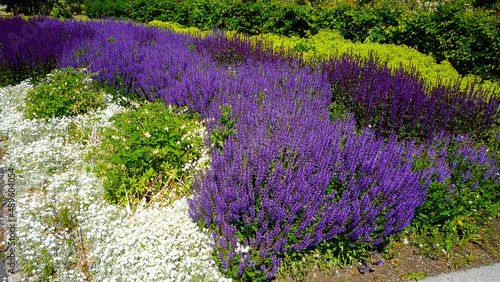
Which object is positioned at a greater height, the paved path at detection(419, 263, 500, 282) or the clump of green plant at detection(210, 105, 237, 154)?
the clump of green plant at detection(210, 105, 237, 154)

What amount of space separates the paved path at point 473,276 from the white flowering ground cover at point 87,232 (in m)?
2.08

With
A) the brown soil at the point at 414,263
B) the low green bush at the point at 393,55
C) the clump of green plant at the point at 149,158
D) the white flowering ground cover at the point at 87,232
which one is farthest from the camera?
the low green bush at the point at 393,55

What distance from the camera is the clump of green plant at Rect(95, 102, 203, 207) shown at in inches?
133

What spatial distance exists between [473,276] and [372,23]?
26.3ft

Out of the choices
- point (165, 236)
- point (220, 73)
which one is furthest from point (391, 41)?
point (165, 236)

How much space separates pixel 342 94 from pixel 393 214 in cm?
255

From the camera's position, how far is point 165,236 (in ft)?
9.27

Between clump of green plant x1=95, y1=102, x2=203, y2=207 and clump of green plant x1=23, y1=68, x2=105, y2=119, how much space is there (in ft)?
5.35

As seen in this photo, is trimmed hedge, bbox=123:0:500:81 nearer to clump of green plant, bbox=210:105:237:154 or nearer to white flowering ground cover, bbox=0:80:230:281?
clump of green plant, bbox=210:105:237:154

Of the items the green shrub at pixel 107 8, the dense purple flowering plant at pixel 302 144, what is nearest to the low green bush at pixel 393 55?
the dense purple flowering plant at pixel 302 144

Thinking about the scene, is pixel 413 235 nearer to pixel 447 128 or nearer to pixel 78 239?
pixel 447 128

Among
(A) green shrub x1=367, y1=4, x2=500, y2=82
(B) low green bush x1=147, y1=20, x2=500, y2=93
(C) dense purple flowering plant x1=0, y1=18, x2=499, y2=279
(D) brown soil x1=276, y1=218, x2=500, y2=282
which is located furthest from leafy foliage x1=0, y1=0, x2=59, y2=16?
(D) brown soil x1=276, y1=218, x2=500, y2=282

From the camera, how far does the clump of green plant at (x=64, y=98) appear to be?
4.92 m

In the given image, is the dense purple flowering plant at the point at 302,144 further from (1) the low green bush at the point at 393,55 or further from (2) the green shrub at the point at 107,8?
(2) the green shrub at the point at 107,8
